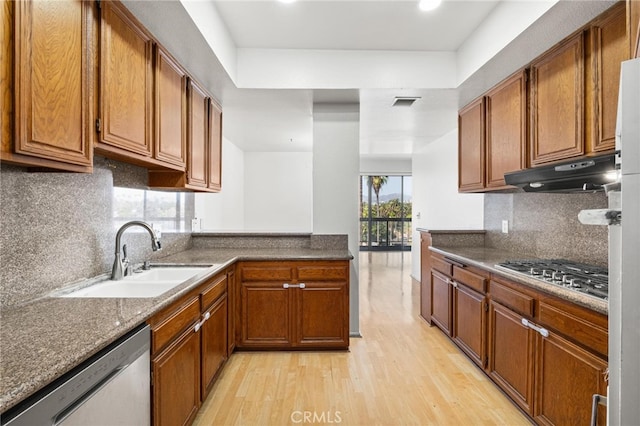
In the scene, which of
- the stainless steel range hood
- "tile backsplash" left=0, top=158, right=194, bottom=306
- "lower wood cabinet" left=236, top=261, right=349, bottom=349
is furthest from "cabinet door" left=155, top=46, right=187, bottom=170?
the stainless steel range hood

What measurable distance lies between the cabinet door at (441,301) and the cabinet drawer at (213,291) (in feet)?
6.50

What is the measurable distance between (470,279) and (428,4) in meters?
1.99

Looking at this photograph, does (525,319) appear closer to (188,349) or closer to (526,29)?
(526,29)

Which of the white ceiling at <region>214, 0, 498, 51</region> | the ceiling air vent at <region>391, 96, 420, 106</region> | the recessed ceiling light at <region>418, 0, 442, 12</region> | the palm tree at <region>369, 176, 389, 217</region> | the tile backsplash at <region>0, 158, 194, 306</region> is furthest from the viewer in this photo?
the palm tree at <region>369, 176, 389, 217</region>

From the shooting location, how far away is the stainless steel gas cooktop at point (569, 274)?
158cm

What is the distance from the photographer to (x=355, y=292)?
3.26m

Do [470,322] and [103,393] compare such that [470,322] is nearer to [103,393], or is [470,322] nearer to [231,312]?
[231,312]

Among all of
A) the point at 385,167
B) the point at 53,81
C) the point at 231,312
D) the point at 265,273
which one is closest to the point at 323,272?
the point at 265,273

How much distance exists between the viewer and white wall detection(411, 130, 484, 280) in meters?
4.28

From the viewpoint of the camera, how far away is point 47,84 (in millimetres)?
1139

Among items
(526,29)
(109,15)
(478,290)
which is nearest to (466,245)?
(478,290)

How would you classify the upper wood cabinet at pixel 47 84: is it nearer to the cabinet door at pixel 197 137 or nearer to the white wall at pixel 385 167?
the cabinet door at pixel 197 137

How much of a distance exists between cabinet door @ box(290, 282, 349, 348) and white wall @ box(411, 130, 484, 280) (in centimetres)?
206

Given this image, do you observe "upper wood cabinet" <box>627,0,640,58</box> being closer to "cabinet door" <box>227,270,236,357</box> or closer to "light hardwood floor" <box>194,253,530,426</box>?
"light hardwood floor" <box>194,253,530,426</box>
